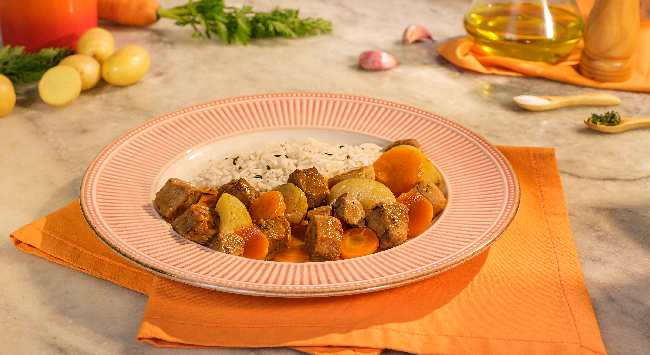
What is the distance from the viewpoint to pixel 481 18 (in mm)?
1907

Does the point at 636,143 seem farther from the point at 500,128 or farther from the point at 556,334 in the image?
the point at 556,334

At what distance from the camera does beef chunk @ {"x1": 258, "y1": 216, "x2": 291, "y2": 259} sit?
1.17 m

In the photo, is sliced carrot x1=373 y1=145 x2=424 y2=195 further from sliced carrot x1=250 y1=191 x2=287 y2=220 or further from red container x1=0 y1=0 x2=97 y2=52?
red container x1=0 y1=0 x2=97 y2=52

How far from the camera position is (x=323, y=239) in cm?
114

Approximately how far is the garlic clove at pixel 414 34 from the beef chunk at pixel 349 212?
0.99 metres

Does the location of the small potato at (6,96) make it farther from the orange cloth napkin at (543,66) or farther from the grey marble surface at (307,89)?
the orange cloth napkin at (543,66)

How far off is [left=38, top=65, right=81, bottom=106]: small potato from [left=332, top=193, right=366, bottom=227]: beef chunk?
0.77 m

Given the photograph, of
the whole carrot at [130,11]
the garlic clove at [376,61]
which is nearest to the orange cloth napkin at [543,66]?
the garlic clove at [376,61]

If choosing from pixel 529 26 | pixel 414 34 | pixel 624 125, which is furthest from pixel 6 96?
pixel 624 125

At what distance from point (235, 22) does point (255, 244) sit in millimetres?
1065

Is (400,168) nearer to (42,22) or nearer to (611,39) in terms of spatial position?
(611,39)

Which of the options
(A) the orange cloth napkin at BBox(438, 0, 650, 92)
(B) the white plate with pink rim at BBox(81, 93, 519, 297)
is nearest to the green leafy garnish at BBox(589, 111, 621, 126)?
(A) the orange cloth napkin at BBox(438, 0, 650, 92)

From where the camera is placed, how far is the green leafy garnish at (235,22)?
2092 mm

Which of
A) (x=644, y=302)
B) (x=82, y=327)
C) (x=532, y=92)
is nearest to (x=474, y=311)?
(x=644, y=302)
